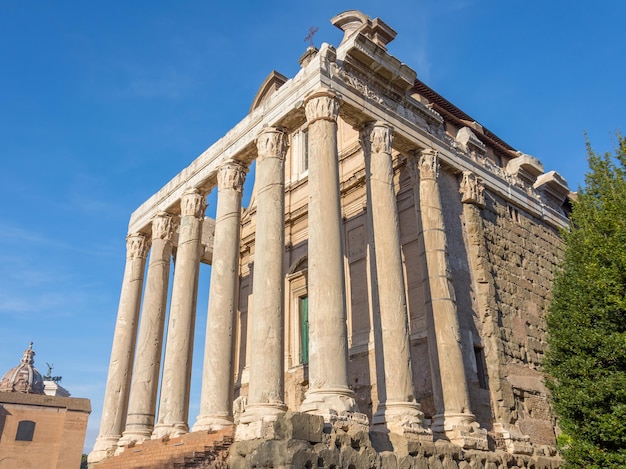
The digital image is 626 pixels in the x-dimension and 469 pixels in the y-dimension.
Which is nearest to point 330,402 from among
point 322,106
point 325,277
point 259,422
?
point 259,422

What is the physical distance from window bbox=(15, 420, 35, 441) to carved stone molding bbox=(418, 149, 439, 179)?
86.6 feet

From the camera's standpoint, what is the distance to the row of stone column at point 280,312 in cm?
1091

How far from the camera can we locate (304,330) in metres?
18.1

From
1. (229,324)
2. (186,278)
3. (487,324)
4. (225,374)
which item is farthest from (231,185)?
(487,324)

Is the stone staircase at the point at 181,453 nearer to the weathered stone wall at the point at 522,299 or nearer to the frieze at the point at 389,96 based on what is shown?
the weathered stone wall at the point at 522,299

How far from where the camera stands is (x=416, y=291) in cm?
1480

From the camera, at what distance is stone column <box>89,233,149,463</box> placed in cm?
1627

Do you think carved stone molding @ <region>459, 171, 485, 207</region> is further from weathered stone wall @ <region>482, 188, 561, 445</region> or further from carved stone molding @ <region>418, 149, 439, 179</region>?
carved stone molding @ <region>418, 149, 439, 179</region>

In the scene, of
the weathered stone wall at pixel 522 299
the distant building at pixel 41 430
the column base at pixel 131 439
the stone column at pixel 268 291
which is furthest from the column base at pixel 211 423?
the distant building at pixel 41 430

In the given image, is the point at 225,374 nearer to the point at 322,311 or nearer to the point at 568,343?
the point at 322,311

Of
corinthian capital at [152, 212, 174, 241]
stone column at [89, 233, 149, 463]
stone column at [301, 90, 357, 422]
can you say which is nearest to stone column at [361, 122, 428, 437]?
stone column at [301, 90, 357, 422]

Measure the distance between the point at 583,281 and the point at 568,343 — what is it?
4.52ft

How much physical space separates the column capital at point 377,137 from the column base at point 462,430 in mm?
6180

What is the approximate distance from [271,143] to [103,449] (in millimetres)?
9670
